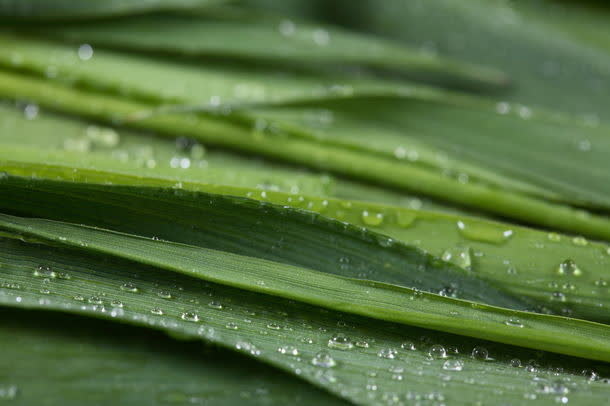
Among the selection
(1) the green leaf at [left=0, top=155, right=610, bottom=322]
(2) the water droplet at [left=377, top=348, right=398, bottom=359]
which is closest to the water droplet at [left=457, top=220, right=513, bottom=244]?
(1) the green leaf at [left=0, top=155, right=610, bottom=322]

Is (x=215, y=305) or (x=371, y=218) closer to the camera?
(x=215, y=305)

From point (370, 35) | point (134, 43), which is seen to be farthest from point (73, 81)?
point (370, 35)

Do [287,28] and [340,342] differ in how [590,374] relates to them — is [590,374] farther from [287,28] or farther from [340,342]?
[287,28]

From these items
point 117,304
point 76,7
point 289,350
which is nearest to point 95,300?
point 117,304

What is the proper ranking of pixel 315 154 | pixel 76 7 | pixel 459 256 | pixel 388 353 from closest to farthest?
pixel 388 353
pixel 459 256
pixel 315 154
pixel 76 7

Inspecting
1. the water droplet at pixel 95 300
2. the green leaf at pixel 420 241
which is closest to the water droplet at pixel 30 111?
the green leaf at pixel 420 241

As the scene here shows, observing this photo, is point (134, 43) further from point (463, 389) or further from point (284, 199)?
point (463, 389)
